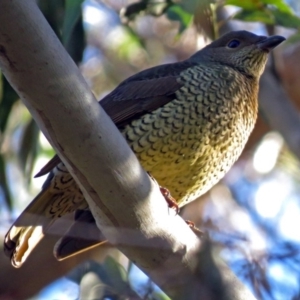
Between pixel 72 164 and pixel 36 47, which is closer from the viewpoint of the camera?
pixel 36 47

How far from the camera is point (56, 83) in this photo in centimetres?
280

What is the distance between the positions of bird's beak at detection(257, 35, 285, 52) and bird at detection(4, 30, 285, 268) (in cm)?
37

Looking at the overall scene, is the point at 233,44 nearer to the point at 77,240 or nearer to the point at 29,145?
the point at 29,145

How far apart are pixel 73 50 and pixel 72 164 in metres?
1.55

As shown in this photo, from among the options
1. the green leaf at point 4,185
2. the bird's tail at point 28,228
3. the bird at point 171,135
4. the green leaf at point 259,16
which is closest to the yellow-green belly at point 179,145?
the bird at point 171,135

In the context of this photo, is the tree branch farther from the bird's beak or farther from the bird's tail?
the bird's beak

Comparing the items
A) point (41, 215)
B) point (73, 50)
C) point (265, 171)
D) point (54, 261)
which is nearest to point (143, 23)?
point (265, 171)

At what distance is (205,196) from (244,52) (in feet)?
8.69

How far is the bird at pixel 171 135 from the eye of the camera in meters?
4.05

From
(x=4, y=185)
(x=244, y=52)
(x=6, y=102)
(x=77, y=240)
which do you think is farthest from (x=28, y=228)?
(x=244, y=52)

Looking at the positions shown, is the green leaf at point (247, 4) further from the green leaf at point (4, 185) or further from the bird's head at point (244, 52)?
the green leaf at point (4, 185)

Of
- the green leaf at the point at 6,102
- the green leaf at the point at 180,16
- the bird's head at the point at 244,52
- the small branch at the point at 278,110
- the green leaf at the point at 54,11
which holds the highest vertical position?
the green leaf at the point at 54,11

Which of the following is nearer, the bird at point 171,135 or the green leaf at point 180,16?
the bird at point 171,135

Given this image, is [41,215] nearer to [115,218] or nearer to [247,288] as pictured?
[115,218]
